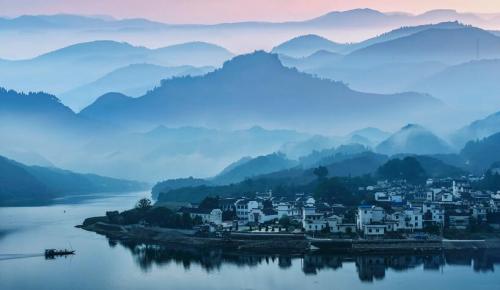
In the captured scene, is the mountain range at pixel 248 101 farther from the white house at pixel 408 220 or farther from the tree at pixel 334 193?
the white house at pixel 408 220

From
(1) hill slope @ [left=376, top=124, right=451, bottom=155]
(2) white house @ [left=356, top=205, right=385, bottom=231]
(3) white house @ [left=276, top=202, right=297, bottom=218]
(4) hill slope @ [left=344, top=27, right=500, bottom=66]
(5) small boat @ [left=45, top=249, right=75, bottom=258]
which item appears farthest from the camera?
(4) hill slope @ [left=344, top=27, right=500, bottom=66]

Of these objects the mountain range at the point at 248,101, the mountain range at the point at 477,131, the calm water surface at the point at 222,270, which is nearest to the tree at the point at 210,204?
the calm water surface at the point at 222,270

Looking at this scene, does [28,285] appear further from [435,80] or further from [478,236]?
[435,80]

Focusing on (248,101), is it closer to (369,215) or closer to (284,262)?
(369,215)

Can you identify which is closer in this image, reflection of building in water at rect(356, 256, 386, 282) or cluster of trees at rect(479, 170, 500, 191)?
reflection of building in water at rect(356, 256, 386, 282)

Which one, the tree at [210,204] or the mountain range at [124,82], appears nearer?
the tree at [210,204]

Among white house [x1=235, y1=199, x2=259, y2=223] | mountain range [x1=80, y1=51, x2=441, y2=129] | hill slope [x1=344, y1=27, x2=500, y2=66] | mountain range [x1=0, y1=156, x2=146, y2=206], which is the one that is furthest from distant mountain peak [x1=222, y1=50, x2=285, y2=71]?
white house [x1=235, y1=199, x2=259, y2=223]

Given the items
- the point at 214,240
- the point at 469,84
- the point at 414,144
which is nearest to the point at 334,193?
the point at 214,240

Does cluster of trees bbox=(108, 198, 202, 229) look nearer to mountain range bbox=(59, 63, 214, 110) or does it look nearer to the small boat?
the small boat
